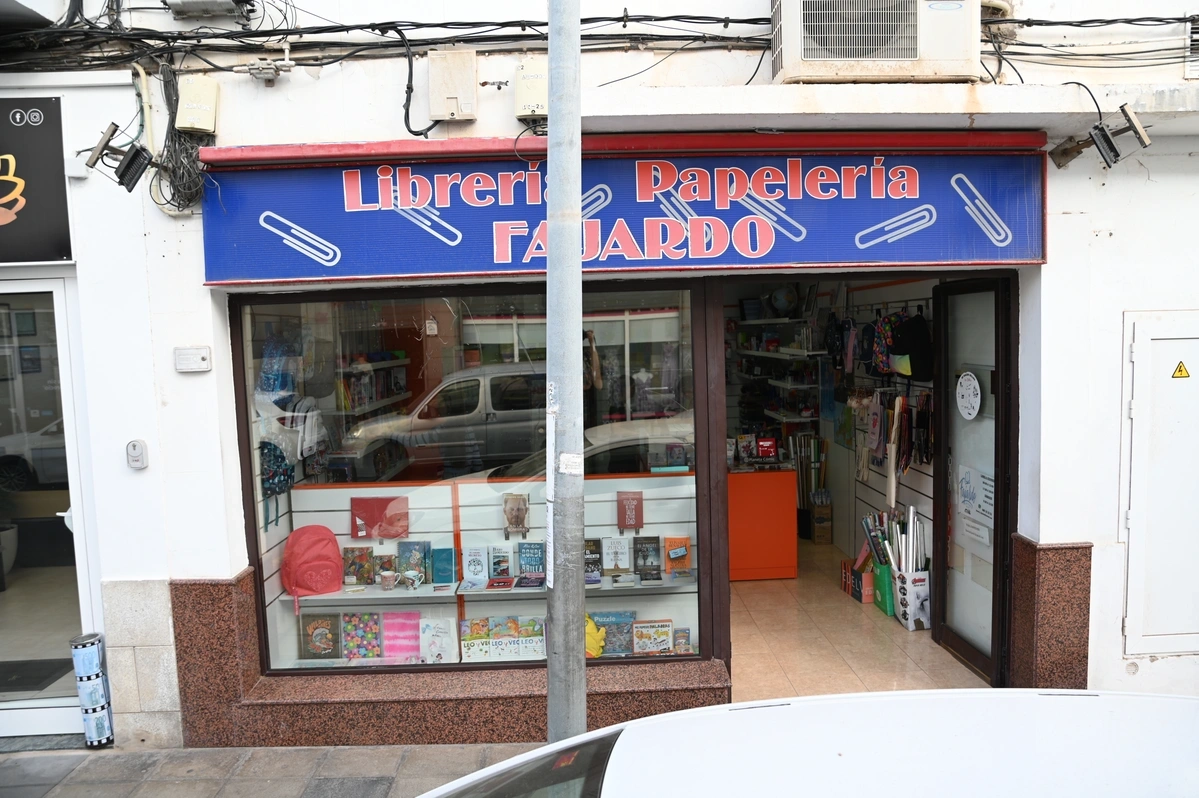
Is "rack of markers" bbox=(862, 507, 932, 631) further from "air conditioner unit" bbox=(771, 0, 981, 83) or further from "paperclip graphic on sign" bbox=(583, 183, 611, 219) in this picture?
"paperclip graphic on sign" bbox=(583, 183, 611, 219)

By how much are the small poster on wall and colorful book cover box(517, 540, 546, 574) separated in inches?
22.7

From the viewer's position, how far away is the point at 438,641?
5395 mm

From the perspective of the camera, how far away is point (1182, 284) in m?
4.83

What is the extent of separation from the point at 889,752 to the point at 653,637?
3245 millimetres

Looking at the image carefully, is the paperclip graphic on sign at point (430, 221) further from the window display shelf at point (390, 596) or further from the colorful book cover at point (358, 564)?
the window display shelf at point (390, 596)

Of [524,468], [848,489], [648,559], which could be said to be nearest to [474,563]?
[524,468]

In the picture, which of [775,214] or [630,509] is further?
[630,509]

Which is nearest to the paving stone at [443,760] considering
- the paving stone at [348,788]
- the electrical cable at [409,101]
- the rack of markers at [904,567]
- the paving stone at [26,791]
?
the paving stone at [348,788]

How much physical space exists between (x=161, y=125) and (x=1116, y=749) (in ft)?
17.5

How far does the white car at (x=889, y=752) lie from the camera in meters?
2.01

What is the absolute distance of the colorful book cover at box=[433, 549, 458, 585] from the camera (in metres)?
5.46

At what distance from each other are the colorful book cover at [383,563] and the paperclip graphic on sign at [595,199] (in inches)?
105

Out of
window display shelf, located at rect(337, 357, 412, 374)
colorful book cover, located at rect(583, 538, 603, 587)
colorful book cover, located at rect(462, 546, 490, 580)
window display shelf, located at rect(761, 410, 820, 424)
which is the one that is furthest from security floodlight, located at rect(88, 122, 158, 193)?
window display shelf, located at rect(761, 410, 820, 424)

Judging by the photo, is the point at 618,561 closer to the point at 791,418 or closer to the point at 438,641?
the point at 438,641
